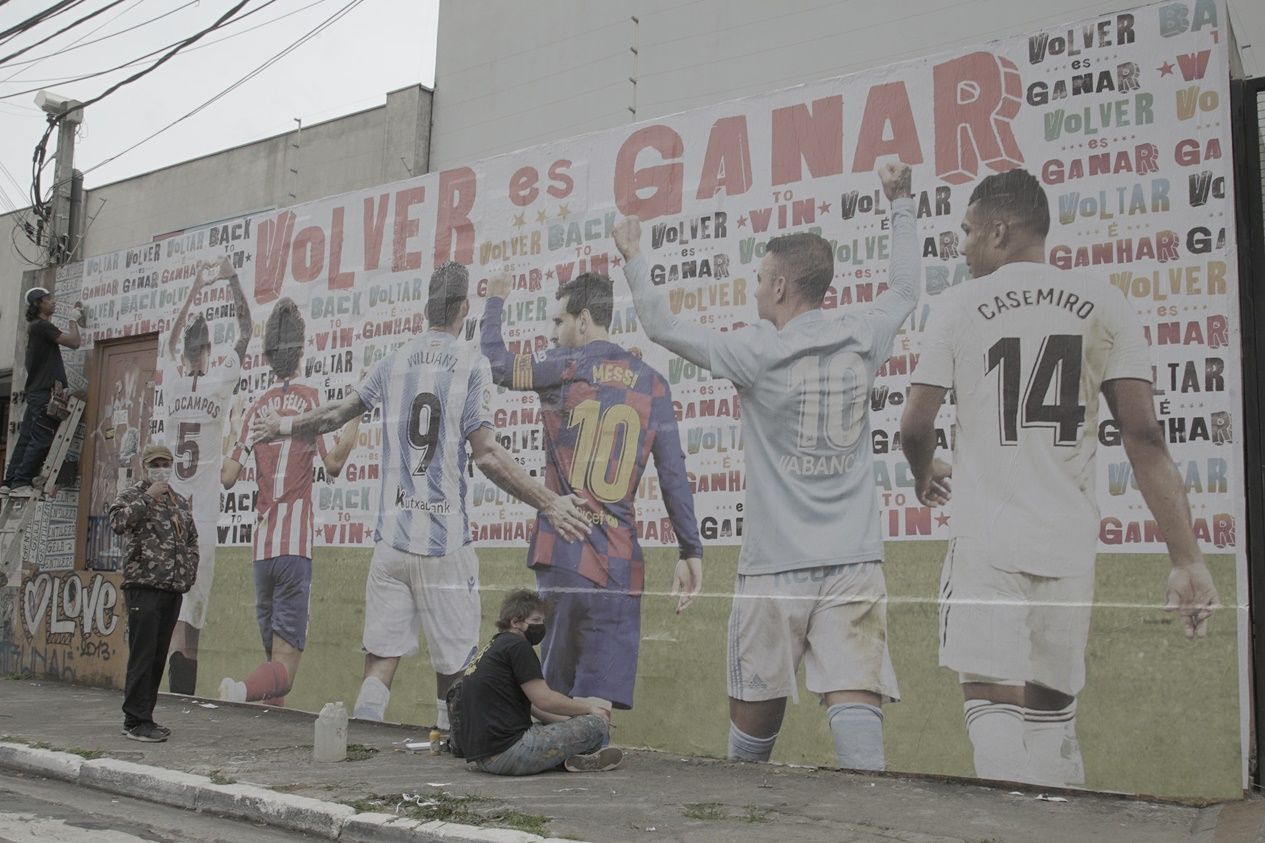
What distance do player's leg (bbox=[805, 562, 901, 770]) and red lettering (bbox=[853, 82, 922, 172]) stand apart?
2682 mm

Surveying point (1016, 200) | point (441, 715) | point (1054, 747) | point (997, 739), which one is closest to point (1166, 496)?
point (1054, 747)

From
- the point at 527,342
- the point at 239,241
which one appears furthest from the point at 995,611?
the point at 239,241

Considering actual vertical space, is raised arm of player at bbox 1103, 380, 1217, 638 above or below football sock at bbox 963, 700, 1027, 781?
above

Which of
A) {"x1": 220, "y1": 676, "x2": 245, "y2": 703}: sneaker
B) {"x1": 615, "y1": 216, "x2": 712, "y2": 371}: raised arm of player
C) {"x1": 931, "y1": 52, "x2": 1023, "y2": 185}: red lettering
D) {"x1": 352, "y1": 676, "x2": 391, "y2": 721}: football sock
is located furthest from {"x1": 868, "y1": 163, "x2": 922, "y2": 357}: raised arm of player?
{"x1": 220, "y1": 676, "x2": 245, "y2": 703}: sneaker

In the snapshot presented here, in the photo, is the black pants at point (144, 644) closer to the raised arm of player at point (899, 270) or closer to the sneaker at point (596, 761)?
the sneaker at point (596, 761)

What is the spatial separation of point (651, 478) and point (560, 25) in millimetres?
12001

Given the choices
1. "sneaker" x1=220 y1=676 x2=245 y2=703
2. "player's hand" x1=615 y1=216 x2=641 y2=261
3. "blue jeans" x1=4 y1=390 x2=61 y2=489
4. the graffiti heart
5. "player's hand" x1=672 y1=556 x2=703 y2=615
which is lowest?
"sneaker" x1=220 y1=676 x2=245 y2=703

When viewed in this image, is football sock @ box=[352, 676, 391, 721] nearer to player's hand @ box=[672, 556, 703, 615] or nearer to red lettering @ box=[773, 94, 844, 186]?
player's hand @ box=[672, 556, 703, 615]

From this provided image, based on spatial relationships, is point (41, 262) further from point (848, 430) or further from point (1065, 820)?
point (1065, 820)

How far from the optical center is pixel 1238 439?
6094mm

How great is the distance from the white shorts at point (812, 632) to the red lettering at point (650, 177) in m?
2.87

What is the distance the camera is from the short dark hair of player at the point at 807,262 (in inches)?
301

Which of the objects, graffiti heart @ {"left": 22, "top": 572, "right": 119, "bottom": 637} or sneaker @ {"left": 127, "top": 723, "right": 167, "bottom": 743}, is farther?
graffiti heart @ {"left": 22, "top": 572, "right": 119, "bottom": 637}

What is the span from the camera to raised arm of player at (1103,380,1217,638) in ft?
20.0
